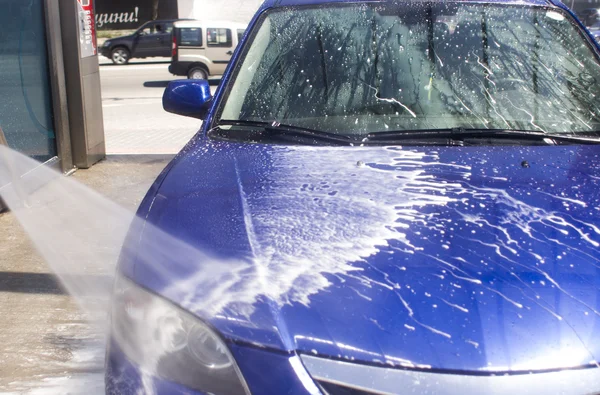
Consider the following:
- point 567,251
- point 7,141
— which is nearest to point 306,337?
point 567,251

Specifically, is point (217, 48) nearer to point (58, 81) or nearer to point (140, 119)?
point (140, 119)

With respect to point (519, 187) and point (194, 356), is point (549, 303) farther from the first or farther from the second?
point (194, 356)

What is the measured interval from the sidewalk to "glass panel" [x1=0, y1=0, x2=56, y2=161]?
1.46 metres

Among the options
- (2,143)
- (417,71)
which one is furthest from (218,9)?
(417,71)

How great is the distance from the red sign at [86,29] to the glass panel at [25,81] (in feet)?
1.64

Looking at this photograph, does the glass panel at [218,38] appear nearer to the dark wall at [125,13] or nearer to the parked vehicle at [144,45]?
the parked vehicle at [144,45]

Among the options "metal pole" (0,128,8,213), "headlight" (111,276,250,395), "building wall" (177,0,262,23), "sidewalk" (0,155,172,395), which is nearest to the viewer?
"headlight" (111,276,250,395)

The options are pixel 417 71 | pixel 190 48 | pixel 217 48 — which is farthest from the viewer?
pixel 217 48

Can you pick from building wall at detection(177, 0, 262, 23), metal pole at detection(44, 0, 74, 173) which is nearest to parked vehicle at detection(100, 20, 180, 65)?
building wall at detection(177, 0, 262, 23)

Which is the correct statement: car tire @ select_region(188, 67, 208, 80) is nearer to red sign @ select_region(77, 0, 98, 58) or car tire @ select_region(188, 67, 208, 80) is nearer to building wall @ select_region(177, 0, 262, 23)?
red sign @ select_region(77, 0, 98, 58)

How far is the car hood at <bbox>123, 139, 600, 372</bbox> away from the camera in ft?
5.51

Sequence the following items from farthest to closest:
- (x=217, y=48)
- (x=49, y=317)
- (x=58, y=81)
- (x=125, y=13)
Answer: (x=125, y=13)
(x=217, y=48)
(x=58, y=81)
(x=49, y=317)

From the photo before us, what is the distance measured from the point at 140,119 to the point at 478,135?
35.9 feet

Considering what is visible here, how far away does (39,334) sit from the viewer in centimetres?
405
